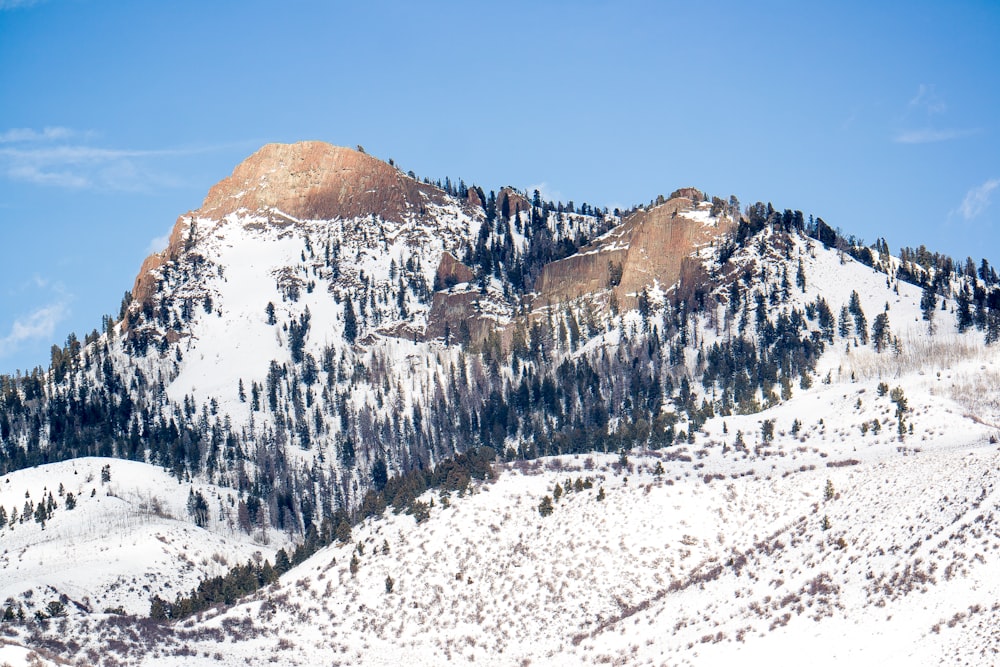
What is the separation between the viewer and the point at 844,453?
6353 inches

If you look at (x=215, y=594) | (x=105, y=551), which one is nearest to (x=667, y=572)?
(x=215, y=594)

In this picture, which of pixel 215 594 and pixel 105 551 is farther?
pixel 105 551

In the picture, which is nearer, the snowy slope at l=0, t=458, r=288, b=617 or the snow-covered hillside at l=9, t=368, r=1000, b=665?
the snow-covered hillside at l=9, t=368, r=1000, b=665

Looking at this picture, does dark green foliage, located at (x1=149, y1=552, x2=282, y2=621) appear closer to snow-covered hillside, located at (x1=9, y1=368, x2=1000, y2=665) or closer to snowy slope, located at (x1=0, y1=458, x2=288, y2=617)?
snow-covered hillside, located at (x1=9, y1=368, x2=1000, y2=665)

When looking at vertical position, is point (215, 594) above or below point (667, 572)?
below

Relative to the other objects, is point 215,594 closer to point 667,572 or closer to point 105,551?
point 105,551

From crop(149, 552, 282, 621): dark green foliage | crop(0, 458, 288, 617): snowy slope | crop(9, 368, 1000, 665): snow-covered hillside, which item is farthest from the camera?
crop(0, 458, 288, 617): snowy slope

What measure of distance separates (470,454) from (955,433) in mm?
55619

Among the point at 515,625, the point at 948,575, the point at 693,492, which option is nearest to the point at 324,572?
the point at 515,625

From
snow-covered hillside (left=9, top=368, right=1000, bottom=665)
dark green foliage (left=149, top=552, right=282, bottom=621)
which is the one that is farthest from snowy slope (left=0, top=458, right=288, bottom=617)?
snow-covered hillside (left=9, top=368, right=1000, bottom=665)

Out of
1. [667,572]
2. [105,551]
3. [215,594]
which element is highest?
[105,551]

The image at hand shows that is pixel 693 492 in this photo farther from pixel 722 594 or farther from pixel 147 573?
pixel 147 573

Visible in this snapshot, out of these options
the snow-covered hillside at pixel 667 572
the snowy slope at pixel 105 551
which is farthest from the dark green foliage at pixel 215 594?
the snowy slope at pixel 105 551

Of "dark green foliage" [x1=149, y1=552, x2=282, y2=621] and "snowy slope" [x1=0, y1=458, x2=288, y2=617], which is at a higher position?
"snowy slope" [x1=0, y1=458, x2=288, y2=617]
